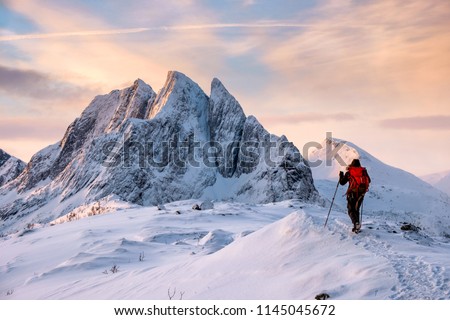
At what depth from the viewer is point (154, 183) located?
141000 millimetres

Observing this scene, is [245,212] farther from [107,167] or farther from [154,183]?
[107,167]

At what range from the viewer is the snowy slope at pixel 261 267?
655 cm

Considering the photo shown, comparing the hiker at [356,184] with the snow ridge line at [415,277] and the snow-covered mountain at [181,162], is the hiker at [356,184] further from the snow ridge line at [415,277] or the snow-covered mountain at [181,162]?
the snow-covered mountain at [181,162]

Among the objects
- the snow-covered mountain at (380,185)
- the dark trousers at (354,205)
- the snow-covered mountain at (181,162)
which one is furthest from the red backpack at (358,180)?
the snow-covered mountain at (181,162)

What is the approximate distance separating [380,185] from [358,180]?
117469 millimetres

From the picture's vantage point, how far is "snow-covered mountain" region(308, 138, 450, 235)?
102 meters

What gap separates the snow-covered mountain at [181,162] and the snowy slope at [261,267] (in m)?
110

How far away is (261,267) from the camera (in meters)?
7.85

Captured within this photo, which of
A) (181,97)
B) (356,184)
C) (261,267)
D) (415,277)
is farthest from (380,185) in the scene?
(415,277)

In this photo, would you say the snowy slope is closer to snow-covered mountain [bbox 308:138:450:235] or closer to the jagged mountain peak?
snow-covered mountain [bbox 308:138:450:235]

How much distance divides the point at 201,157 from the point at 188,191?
1973 cm

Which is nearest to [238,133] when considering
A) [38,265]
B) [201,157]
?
[201,157]

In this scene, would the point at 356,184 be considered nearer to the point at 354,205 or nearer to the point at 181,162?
the point at 354,205

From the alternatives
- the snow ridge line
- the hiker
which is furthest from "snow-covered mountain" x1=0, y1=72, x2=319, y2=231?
the snow ridge line
